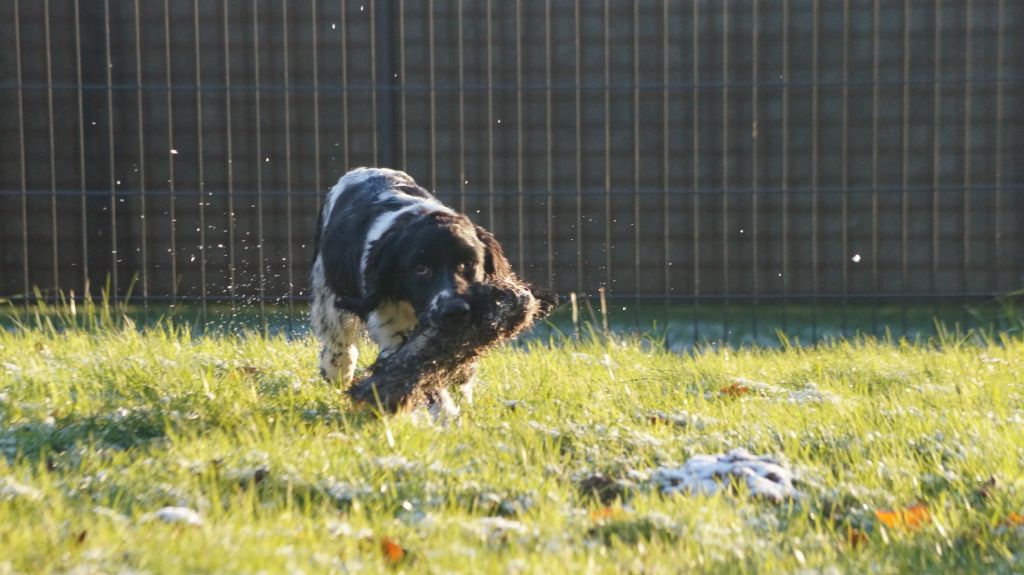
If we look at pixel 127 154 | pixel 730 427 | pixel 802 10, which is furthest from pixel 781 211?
pixel 730 427

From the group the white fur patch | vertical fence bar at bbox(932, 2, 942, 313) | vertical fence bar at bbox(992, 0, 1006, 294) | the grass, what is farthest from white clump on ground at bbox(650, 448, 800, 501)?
vertical fence bar at bbox(992, 0, 1006, 294)

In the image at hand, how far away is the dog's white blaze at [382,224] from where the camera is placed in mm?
4281

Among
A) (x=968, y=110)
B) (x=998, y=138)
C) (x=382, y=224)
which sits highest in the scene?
(x=968, y=110)

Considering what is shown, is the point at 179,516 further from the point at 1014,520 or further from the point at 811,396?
the point at 811,396

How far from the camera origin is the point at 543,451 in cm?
349

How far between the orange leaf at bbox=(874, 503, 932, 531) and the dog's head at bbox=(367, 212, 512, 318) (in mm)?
1349

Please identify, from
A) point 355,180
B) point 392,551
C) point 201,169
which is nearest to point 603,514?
point 392,551

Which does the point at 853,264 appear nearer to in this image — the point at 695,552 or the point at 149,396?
the point at 149,396

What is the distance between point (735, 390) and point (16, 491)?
7.50 ft

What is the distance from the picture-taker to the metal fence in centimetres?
797

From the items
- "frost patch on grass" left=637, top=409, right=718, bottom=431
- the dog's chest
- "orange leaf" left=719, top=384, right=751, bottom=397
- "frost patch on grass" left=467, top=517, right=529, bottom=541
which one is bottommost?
"orange leaf" left=719, top=384, right=751, bottom=397

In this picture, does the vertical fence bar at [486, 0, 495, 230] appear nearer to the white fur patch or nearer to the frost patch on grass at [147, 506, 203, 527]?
the white fur patch

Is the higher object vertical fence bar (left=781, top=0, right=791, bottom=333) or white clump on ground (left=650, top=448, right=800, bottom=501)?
vertical fence bar (left=781, top=0, right=791, bottom=333)

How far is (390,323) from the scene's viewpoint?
14.0ft
